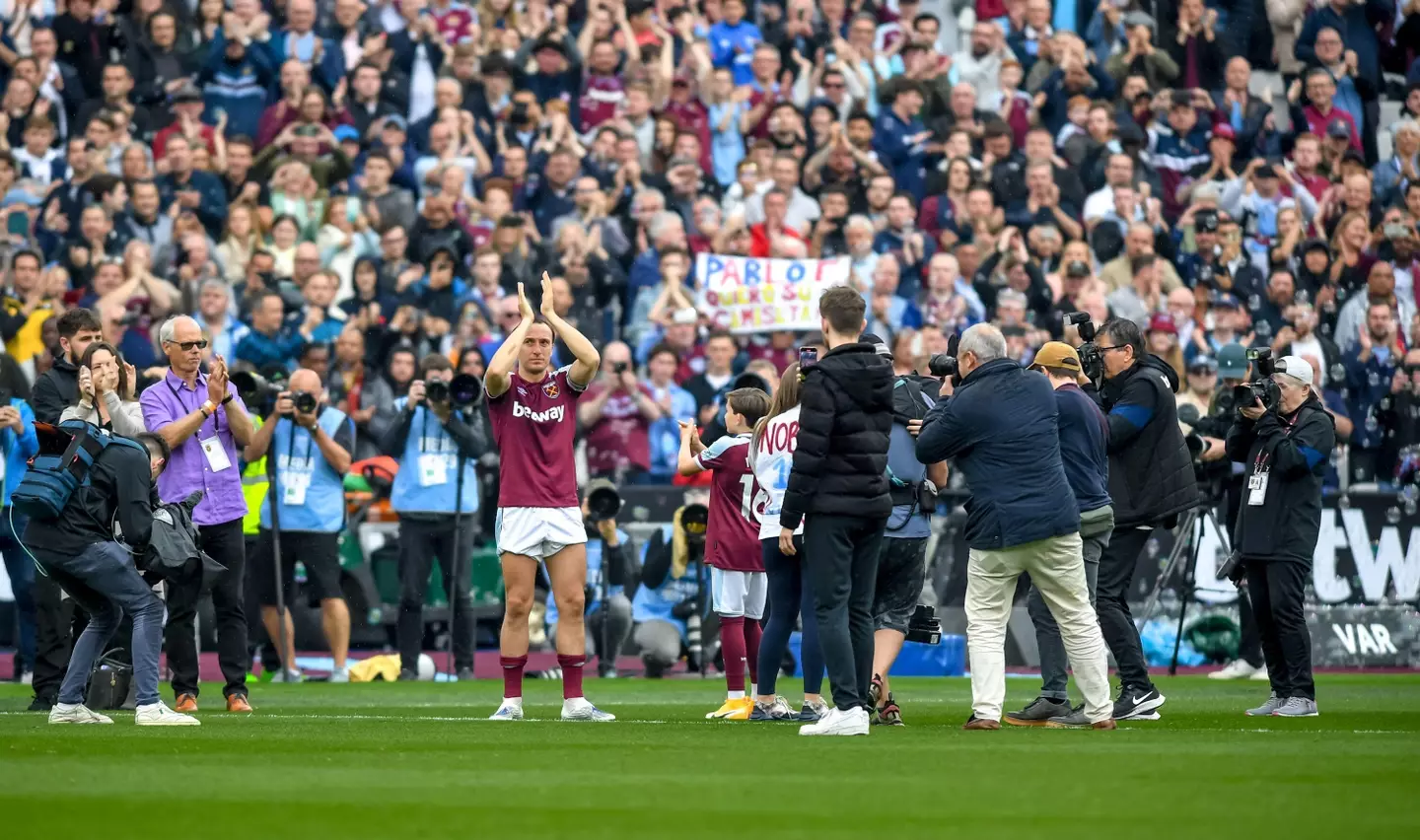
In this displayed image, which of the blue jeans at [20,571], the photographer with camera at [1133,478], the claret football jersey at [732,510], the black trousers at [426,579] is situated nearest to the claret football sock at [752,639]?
the claret football jersey at [732,510]

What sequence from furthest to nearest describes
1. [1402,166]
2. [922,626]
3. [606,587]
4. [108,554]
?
[1402,166] < [606,587] < [922,626] < [108,554]

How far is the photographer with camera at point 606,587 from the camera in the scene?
62.2ft

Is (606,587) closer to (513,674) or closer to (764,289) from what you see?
(764,289)

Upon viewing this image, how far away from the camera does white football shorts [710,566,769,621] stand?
1388 centimetres

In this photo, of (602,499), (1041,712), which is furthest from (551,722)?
(602,499)

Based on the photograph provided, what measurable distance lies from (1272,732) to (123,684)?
737 cm

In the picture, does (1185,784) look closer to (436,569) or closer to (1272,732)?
(1272,732)

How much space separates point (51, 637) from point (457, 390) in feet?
13.8

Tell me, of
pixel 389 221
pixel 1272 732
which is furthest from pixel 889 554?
pixel 389 221

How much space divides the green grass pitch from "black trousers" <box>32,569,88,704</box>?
86 centimetres

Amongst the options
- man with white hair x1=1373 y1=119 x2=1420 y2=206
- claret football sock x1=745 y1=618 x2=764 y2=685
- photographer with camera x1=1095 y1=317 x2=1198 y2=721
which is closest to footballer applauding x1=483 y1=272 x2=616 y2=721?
claret football sock x1=745 y1=618 x2=764 y2=685

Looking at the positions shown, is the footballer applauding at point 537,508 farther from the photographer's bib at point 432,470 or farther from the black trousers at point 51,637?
the photographer's bib at point 432,470

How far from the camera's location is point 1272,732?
1189 centimetres

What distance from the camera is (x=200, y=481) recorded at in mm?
13969
